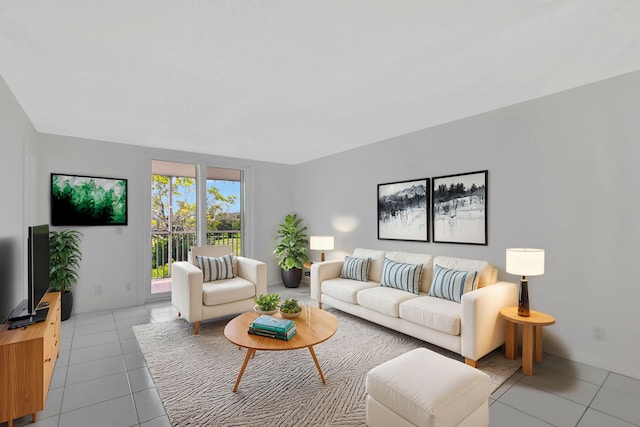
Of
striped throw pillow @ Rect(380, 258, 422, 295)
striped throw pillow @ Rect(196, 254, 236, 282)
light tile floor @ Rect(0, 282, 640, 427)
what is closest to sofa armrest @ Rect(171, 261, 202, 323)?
striped throw pillow @ Rect(196, 254, 236, 282)

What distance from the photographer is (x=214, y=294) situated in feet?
11.9

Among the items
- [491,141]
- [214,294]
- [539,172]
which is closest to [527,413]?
[539,172]

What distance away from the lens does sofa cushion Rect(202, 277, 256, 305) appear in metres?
3.60

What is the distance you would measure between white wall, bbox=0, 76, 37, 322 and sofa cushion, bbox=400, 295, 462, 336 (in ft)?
11.8

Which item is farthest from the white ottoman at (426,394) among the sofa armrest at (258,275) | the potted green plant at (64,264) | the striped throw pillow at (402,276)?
the potted green plant at (64,264)

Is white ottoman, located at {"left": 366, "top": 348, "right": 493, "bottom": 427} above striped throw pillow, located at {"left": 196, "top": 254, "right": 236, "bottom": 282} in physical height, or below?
below

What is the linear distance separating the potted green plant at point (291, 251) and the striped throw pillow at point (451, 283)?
2.87 metres

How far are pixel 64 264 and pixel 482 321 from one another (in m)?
4.84

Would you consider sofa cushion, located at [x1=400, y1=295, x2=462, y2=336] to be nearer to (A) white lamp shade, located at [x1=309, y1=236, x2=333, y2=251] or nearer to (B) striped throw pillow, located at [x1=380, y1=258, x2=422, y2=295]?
(B) striped throw pillow, located at [x1=380, y1=258, x2=422, y2=295]

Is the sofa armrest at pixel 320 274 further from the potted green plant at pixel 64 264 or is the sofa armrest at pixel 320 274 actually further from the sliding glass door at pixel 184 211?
the potted green plant at pixel 64 264

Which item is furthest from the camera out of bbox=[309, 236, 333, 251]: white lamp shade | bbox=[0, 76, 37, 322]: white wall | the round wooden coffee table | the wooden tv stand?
bbox=[309, 236, 333, 251]: white lamp shade

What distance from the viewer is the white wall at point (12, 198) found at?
255 cm

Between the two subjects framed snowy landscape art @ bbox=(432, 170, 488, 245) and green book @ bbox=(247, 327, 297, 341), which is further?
framed snowy landscape art @ bbox=(432, 170, 488, 245)

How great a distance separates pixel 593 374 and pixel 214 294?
12.2ft
